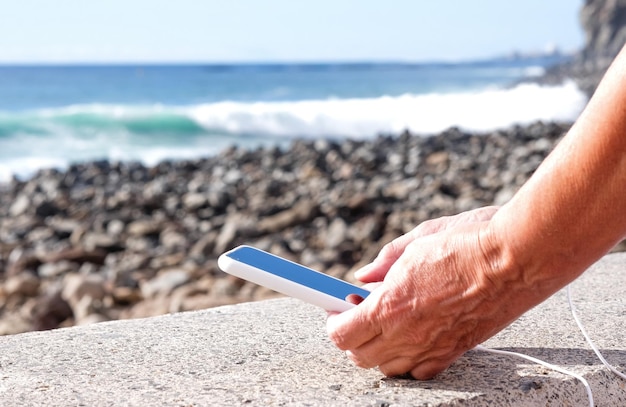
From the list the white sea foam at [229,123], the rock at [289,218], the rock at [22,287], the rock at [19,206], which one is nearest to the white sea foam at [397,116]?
the white sea foam at [229,123]

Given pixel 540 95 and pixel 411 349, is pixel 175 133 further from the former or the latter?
pixel 411 349

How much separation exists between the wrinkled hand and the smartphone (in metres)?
0.05

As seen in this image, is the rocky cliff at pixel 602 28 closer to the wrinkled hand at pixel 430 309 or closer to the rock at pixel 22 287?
the rock at pixel 22 287

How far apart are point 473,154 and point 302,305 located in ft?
31.0

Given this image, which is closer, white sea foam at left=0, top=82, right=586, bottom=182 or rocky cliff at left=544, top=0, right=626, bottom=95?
white sea foam at left=0, top=82, right=586, bottom=182

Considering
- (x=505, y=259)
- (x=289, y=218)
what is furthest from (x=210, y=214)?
(x=505, y=259)

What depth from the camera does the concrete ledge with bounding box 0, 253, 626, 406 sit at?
1.59 metres

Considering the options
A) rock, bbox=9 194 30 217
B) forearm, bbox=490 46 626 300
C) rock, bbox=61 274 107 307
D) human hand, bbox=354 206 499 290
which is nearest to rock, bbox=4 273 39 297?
rock, bbox=61 274 107 307

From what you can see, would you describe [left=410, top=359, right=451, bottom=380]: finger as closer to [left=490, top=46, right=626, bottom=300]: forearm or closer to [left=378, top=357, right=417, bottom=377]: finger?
[left=378, top=357, right=417, bottom=377]: finger

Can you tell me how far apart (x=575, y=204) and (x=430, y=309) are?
303 mm

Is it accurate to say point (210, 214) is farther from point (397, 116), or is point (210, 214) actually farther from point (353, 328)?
point (397, 116)

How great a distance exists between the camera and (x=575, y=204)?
4.50 ft

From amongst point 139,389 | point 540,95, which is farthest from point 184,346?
point 540,95

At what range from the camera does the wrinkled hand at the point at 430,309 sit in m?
1.49
